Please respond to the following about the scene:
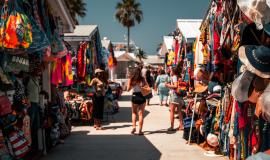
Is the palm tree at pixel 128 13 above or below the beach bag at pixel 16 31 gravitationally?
above

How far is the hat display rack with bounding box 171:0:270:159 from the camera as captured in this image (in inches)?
143

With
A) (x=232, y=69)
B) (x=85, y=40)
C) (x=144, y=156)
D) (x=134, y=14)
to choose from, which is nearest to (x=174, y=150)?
(x=144, y=156)

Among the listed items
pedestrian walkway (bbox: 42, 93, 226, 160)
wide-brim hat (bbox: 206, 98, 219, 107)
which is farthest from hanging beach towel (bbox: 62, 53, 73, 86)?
wide-brim hat (bbox: 206, 98, 219, 107)

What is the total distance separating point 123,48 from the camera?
62.6 metres

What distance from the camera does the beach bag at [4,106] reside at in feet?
14.3

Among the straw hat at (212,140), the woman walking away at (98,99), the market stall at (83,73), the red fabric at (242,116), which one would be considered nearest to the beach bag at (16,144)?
the red fabric at (242,116)

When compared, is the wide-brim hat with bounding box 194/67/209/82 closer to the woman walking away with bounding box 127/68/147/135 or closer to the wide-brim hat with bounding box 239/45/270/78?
the woman walking away with bounding box 127/68/147/135

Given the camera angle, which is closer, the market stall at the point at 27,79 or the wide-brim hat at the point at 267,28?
the wide-brim hat at the point at 267,28

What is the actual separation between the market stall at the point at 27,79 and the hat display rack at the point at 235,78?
2.70 metres

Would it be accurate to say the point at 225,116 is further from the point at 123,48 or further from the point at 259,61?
the point at 123,48

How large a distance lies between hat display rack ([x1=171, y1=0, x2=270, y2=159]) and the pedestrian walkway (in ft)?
1.66

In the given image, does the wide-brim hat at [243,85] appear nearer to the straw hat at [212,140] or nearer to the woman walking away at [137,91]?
the straw hat at [212,140]

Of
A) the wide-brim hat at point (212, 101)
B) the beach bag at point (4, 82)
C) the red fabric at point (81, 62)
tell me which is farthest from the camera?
the red fabric at point (81, 62)

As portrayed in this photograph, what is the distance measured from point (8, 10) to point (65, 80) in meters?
4.55
